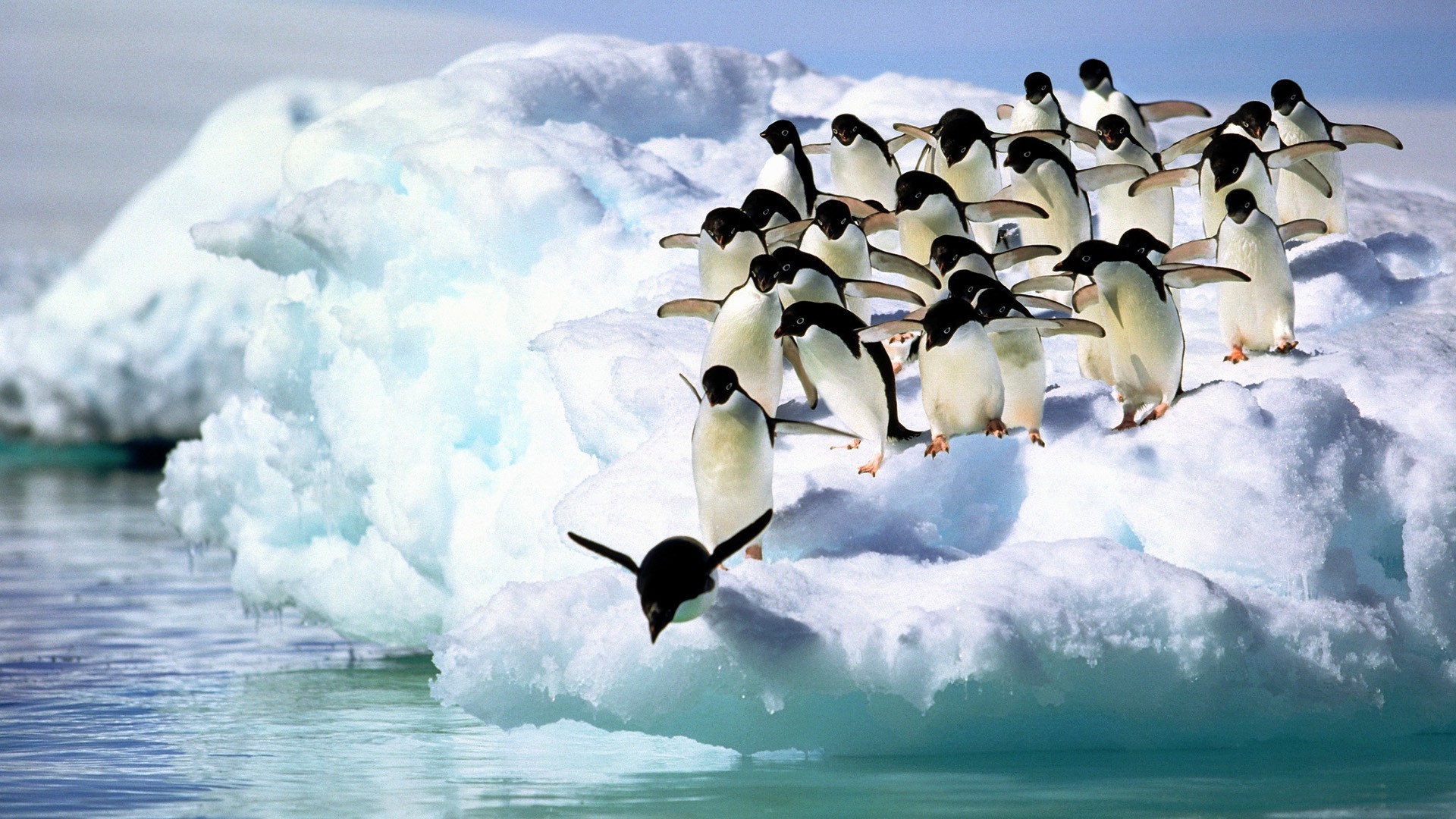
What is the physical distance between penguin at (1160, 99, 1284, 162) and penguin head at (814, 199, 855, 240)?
2063mm

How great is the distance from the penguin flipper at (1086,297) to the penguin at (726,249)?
42.4 inches

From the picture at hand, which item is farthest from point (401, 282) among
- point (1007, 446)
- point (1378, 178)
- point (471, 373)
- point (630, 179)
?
point (1378, 178)

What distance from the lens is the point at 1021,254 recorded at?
19.5 feet

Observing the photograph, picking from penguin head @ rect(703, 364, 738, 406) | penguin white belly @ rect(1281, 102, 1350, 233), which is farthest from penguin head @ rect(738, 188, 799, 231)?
penguin white belly @ rect(1281, 102, 1350, 233)

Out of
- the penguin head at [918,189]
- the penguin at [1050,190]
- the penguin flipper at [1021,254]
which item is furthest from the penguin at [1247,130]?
the penguin head at [918,189]

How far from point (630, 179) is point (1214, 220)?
9.34 ft

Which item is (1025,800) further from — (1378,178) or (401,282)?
(1378,178)

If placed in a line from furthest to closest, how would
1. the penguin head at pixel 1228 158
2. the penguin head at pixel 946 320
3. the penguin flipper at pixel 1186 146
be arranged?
the penguin flipper at pixel 1186 146, the penguin head at pixel 1228 158, the penguin head at pixel 946 320

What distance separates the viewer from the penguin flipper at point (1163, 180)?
6336 mm

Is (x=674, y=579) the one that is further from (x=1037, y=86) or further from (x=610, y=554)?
(x=1037, y=86)

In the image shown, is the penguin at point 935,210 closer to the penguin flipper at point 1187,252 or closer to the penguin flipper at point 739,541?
the penguin flipper at point 1187,252

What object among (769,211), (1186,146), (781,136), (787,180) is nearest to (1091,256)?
(769,211)

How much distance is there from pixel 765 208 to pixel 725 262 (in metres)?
0.28

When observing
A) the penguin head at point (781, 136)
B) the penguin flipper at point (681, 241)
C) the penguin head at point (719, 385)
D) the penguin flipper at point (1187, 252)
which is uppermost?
the penguin head at point (781, 136)
